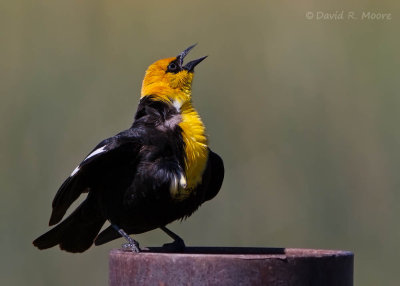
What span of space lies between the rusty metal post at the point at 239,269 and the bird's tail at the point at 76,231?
4.97 ft

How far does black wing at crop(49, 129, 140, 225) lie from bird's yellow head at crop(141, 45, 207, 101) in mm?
506

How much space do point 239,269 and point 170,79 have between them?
6.26 ft

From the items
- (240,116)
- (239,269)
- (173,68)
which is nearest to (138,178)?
(173,68)

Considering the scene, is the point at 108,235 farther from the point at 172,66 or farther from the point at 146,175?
the point at 172,66

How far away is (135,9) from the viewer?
5.88 m

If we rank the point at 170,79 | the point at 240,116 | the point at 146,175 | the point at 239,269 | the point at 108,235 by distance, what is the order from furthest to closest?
the point at 240,116, the point at 170,79, the point at 108,235, the point at 146,175, the point at 239,269

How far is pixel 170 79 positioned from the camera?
445 cm

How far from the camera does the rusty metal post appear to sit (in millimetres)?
2674

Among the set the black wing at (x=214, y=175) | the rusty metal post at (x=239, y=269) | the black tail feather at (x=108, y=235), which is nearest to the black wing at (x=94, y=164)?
the black tail feather at (x=108, y=235)

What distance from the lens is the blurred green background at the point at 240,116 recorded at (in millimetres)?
5000

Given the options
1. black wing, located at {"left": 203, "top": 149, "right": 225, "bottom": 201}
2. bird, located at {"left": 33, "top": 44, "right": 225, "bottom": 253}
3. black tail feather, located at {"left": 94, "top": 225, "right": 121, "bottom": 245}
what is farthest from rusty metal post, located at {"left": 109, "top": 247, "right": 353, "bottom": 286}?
black wing, located at {"left": 203, "top": 149, "right": 225, "bottom": 201}

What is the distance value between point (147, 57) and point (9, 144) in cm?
96

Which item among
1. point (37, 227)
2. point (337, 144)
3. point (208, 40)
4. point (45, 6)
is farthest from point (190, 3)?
point (37, 227)

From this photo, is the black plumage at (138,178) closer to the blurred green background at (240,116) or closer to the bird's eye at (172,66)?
the bird's eye at (172,66)
